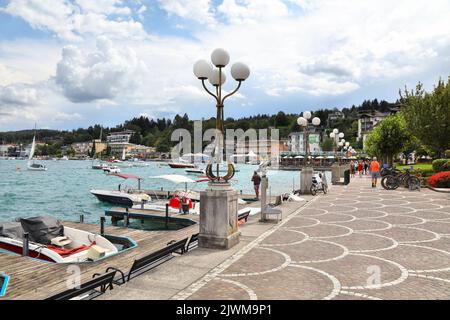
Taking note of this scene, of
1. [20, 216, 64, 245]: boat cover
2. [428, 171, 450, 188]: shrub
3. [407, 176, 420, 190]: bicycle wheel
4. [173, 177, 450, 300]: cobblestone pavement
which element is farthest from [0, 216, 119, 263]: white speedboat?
[428, 171, 450, 188]: shrub

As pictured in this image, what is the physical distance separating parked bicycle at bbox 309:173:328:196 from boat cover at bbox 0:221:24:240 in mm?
16777

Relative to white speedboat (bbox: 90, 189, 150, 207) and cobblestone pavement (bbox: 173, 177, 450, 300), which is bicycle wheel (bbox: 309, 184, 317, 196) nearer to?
cobblestone pavement (bbox: 173, 177, 450, 300)

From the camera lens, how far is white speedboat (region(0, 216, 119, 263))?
12.3 metres

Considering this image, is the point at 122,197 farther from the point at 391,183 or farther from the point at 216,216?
the point at 216,216

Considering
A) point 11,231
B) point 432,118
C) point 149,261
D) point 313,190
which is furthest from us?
point 432,118

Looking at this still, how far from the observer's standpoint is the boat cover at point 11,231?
14.1 m

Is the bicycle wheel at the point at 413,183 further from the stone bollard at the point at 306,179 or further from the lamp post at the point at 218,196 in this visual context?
the lamp post at the point at 218,196

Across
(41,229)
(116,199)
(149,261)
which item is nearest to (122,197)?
(116,199)

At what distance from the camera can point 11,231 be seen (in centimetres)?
1438

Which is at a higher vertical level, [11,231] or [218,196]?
[218,196]

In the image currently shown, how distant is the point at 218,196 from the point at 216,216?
55 cm
